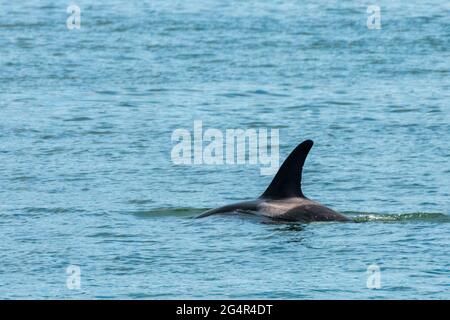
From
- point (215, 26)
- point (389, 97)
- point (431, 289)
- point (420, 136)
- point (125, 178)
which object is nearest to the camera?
point (431, 289)

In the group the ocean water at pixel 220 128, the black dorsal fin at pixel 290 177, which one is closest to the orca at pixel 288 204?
the black dorsal fin at pixel 290 177

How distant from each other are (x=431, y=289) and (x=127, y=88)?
1634 centimetres

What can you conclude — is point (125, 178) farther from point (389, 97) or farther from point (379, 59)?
point (379, 59)

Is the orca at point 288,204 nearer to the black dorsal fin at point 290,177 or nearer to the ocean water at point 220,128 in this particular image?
the black dorsal fin at point 290,177

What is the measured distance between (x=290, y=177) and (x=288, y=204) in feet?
1.15

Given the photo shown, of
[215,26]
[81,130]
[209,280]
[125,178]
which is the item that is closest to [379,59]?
[215,26]

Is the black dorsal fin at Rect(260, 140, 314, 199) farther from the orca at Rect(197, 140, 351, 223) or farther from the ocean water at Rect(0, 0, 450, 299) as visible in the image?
the ocean water at Rect(0, 0, 450, 299)

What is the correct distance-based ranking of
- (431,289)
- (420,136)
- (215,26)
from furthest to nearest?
(215,26)
(420,136)
(431,289)

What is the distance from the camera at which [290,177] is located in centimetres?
1920

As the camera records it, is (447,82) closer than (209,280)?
No

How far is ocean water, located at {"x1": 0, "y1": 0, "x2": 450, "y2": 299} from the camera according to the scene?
1661cm

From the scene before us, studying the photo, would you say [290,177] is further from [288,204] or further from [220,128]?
[220,128]

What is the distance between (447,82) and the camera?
3150cm

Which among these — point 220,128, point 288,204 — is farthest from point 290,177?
point 220,128
